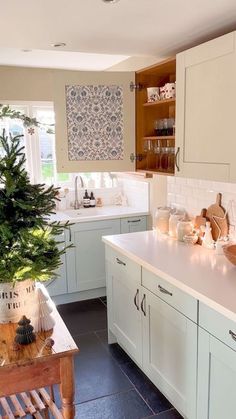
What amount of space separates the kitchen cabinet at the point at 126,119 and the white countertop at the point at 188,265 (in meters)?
0.54

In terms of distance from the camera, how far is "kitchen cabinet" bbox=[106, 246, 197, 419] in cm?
183

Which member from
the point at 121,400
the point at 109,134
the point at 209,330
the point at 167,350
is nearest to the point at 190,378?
the point at 167,350

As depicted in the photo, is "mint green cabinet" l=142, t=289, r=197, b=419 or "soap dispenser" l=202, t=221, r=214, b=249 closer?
"mint green cabinet" l=142, t=289, r=197, b=419

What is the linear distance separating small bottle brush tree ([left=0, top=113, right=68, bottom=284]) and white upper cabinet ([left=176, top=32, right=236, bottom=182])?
38.0 inches

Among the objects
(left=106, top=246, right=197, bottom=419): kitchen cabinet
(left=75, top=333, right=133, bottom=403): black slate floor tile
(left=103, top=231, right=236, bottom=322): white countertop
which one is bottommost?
(left=75, top=333, right=133, bottom=403): black slate floor tile

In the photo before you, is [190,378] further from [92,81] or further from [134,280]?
[92,81]

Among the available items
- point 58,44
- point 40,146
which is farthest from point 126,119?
point 40,146

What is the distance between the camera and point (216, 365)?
1.62 metres

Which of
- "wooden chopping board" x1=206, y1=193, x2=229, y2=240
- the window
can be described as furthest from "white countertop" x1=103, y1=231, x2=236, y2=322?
the window

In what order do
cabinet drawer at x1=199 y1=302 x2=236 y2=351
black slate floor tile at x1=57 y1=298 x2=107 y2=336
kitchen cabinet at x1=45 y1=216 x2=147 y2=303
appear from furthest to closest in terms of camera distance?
kitchen cabinet at x1=45 y1=216 x2=147 y2=303 → black slate floor tile at x1=57 y1=298 x2=107 y2=336 → cabinet drawer at x1=199 y1=302 x2=236 y2=351

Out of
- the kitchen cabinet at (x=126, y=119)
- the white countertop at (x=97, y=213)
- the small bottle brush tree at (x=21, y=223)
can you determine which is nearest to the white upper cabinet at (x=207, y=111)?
the kitchen cabinet at (x=126, y=119)

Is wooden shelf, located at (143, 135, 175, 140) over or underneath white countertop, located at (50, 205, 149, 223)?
over

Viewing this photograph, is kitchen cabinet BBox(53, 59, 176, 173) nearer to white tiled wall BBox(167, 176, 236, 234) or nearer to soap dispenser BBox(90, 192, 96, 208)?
white tiled wall BBox(167, 176, 236, 234)

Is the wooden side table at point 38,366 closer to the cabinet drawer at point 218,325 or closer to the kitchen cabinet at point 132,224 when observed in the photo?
the cabinet drawer at point 218,325
